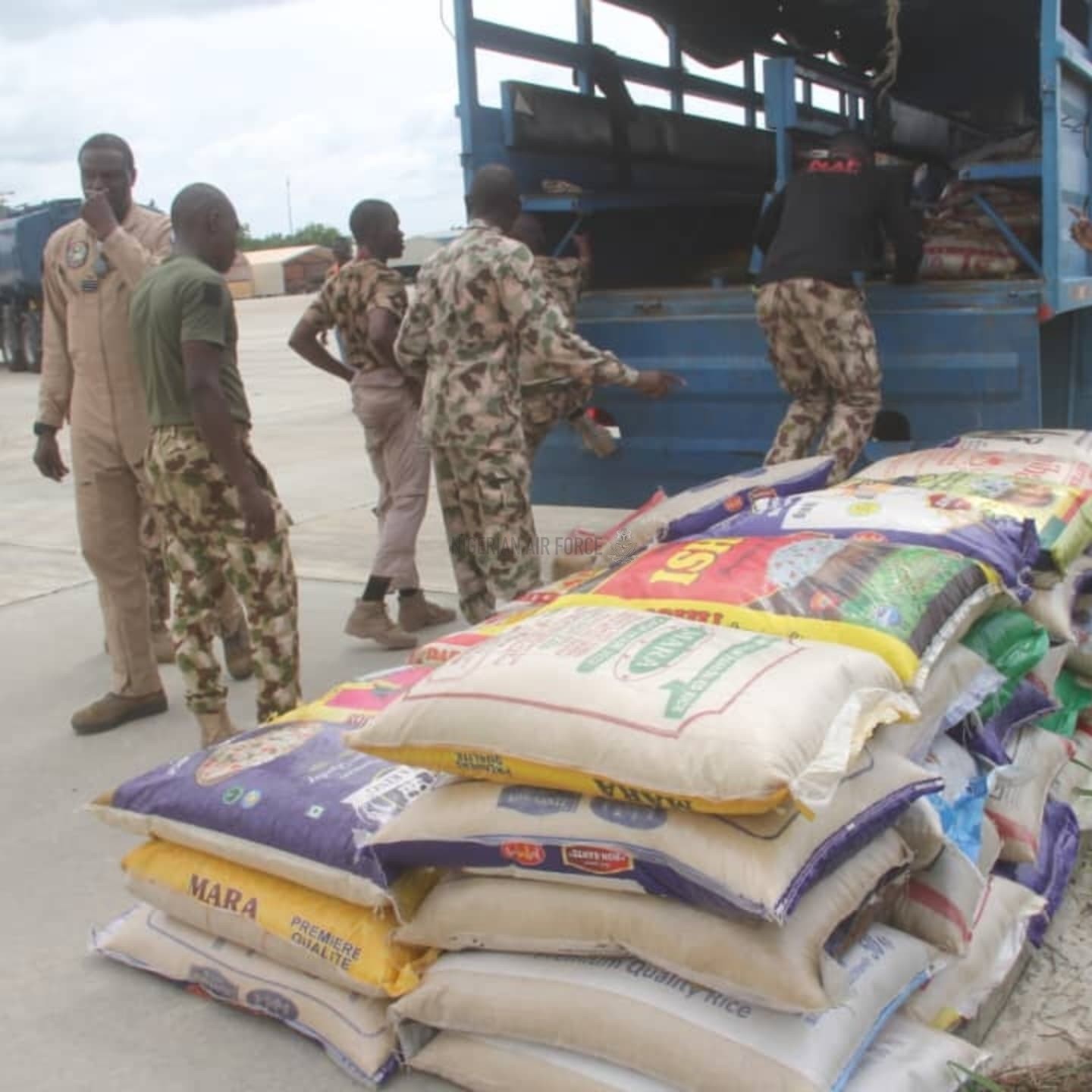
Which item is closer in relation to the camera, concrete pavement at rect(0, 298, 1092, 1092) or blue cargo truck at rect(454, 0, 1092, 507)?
concrete pavement at rect(0, 298, 1092, 1092)

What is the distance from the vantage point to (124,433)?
3895mm

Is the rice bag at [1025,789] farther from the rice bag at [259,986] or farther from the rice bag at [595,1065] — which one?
the rice bag at [259,986]

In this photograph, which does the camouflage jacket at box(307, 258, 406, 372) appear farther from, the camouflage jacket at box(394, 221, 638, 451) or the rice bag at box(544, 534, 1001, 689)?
the rice bag at box(544, 534, 1001, 689)

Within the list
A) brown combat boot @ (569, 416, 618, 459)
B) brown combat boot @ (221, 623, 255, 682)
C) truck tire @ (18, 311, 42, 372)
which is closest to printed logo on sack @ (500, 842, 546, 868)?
brown combat boot @ (221, 623, 255, 682)

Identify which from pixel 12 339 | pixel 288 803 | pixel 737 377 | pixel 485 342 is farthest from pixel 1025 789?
pixel 12 339

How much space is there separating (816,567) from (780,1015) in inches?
35.4

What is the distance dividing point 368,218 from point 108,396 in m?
1.16

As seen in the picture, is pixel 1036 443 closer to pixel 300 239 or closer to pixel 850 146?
pixel 850 146

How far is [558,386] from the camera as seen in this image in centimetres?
451

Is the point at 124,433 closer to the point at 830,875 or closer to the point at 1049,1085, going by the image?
the point at 830,875

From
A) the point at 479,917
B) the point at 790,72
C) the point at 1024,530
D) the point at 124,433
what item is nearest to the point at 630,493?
the point at 790,72

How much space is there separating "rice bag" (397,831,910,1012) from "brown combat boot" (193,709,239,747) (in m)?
1.38

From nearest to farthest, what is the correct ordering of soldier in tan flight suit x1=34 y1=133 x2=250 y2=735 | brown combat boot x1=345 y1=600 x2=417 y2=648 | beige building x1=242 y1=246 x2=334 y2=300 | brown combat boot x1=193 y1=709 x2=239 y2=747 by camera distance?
brown combat boot x1=193 y1=709 x2=239 y2=747
soldier in tan flight suit x1=34 y1=133 x2=250 y2=735
brown combat boot x1=345 y1=600 x2=417 y2=648
beige building x1=242 y1=246 x2=334 y2=300

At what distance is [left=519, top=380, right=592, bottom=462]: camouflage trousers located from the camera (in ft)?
14.9
